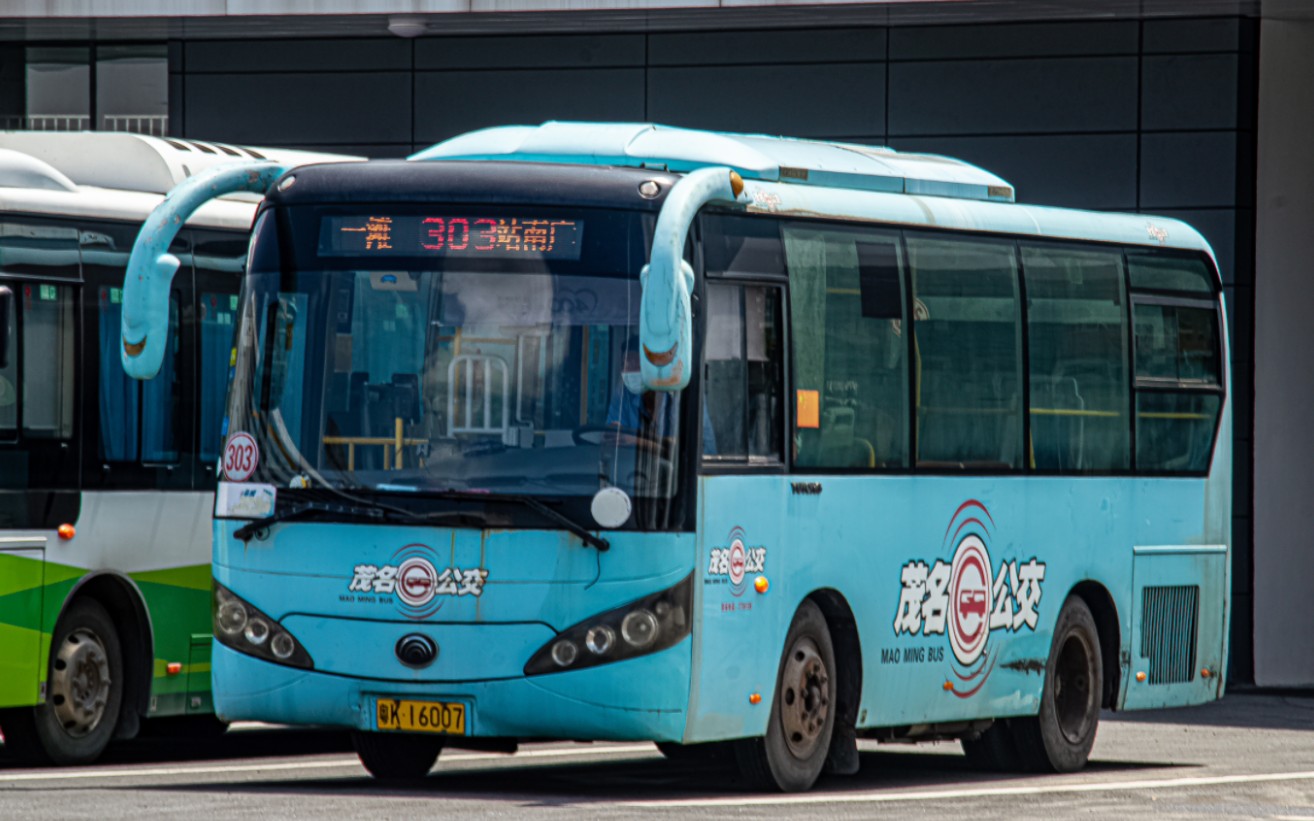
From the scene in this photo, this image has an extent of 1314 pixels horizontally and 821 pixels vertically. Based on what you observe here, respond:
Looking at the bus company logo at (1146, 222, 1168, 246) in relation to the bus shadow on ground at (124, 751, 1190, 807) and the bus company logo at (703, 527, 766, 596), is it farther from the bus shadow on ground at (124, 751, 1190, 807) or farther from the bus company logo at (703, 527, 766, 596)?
the bus company logo at (703, 527, 766, 596)

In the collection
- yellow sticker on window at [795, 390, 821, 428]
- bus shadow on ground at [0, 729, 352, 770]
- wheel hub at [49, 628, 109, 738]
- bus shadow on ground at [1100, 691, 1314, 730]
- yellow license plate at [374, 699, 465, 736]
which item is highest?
yellow sticker on window at [795, 390, 821, 428]

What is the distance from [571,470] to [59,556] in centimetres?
360

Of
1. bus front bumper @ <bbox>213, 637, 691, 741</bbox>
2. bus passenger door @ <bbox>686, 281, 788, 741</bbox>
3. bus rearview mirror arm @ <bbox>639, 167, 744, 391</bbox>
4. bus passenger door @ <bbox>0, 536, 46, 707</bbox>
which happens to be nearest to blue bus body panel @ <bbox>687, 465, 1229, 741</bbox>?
bus passenger door @ <bbox>686, 281, 788, 741</bbox>

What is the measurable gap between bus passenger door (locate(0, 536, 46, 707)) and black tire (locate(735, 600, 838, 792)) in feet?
12.3

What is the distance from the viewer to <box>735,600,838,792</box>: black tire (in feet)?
41.4

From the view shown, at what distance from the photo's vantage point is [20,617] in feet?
45.5

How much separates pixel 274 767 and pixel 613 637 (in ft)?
11.9

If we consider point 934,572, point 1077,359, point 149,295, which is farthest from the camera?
point 1077,359

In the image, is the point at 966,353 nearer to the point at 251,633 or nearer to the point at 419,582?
the point at 419,582

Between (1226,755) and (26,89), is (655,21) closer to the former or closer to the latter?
(26,89)

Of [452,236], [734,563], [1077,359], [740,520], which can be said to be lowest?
[734,563]

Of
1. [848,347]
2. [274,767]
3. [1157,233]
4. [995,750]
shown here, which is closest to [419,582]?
[848,347]

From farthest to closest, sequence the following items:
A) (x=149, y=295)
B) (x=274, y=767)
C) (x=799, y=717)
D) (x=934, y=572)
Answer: (x=274, y=767)
(x=934, y=572)
(x=799, y=717)
(x=149, y=295)

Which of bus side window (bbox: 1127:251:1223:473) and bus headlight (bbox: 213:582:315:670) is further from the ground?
bus side window (bbox: 1127:251:1223:473)
